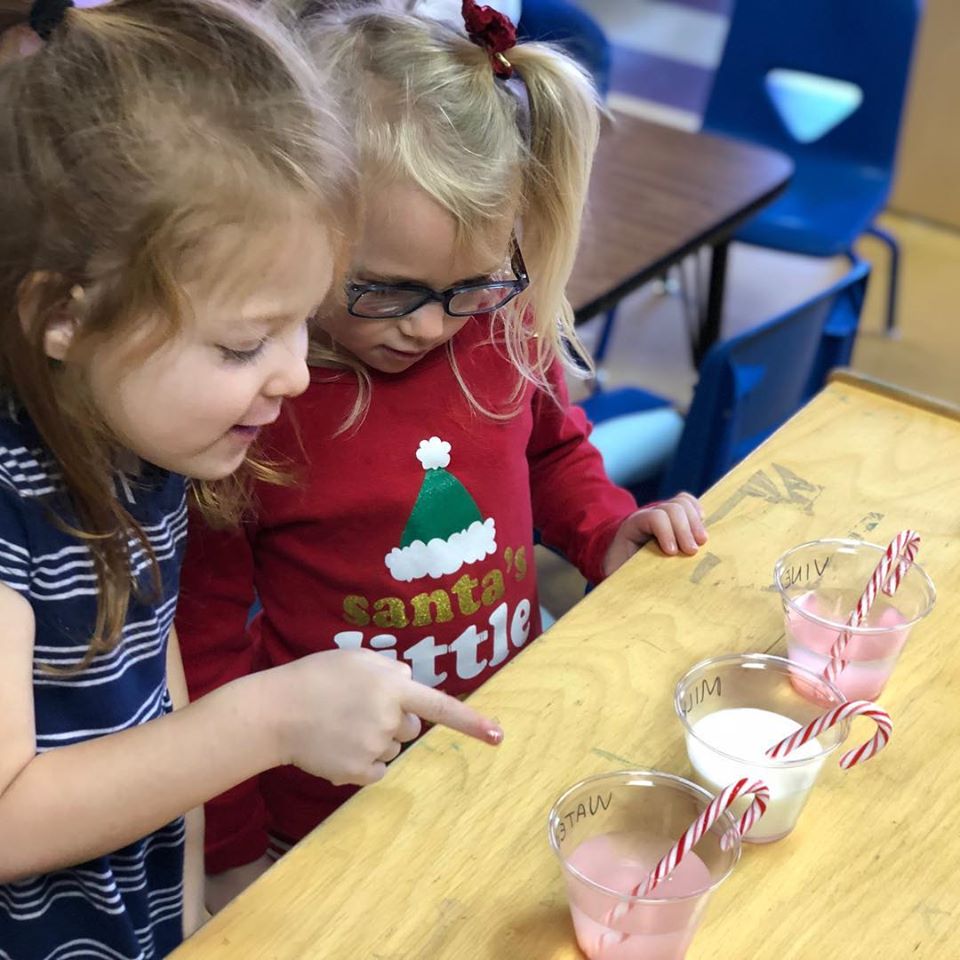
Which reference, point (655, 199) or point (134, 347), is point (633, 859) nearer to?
point (134, 347)

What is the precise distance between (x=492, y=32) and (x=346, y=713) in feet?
2.07

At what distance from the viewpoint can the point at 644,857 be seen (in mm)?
846

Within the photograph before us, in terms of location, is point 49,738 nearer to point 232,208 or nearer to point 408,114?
point 232,208

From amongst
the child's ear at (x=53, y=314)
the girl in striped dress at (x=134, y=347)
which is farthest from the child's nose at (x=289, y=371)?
the child's ear at (x=53, y=314)

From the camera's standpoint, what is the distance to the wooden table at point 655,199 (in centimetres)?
204

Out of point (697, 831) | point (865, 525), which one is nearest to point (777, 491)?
point (865, 525)

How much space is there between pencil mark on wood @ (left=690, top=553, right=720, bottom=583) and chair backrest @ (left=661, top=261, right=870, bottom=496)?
16.5 inches

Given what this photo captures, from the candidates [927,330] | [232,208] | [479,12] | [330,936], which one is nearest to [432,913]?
[330,936]

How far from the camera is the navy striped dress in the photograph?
2.86 ft

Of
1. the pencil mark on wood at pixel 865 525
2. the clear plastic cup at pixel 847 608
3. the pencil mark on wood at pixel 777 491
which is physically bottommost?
the pencil mark on wood at pixel 777 491

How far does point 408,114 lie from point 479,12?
0.13 m

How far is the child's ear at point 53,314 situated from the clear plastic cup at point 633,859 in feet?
1.46

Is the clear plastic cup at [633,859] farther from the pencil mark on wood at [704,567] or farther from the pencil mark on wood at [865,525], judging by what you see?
the pencil mark on wood at [865,525]

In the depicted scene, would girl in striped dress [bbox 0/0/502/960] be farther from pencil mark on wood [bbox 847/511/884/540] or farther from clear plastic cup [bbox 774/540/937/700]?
pencil mark on wood [bbox 847/511/884/540]
